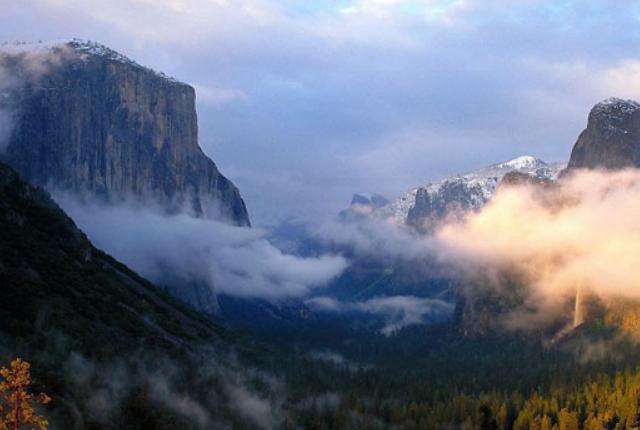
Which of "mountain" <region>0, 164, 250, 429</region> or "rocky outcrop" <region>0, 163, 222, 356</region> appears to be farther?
"rocky outcrop" <region>0, 163, 222, 356</region>

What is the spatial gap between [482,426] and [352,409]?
35192mm

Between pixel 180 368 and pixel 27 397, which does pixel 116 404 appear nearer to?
pixel 180 368

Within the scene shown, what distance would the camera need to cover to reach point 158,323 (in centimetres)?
18625

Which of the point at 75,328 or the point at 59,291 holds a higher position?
the point at 59,291

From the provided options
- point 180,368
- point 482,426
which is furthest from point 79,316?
point 482,426

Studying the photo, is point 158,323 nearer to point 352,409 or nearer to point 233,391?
point 233,391

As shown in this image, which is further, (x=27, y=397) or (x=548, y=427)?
(x=548, y=427)

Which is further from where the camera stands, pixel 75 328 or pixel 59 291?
pixel 59 291

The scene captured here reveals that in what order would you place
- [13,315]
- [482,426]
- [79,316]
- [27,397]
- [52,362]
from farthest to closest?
1. [482,426]
2. [79,316]
3. [13,315]
4. [52,362]
5. [27,397]

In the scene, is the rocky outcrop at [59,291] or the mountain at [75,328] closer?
the mountain at [75,328]

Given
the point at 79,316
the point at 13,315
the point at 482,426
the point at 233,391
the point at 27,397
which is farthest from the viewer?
the point at 482,426

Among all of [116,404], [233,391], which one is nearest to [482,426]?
[233,391]

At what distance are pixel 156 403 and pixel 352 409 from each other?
280 feet

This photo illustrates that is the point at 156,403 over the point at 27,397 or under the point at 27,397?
under
